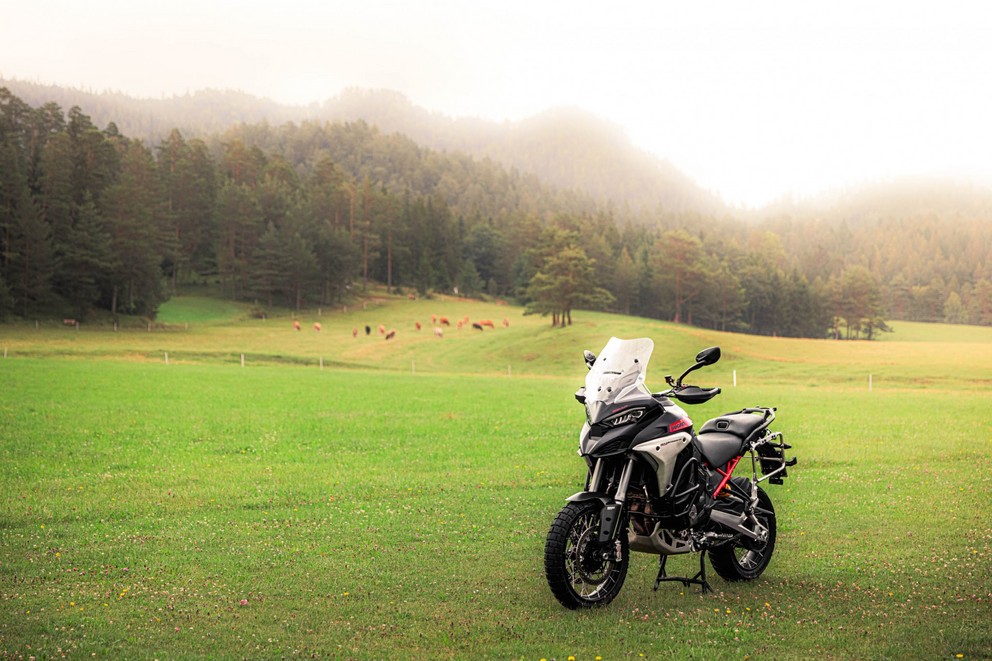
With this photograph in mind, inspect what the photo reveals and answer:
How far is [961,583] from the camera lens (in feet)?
29.7

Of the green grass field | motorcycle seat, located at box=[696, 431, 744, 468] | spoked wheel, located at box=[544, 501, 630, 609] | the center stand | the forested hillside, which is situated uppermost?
the forested hillside

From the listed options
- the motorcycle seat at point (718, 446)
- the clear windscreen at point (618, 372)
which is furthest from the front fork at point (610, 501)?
the motorcycle seat at point (718, 446)

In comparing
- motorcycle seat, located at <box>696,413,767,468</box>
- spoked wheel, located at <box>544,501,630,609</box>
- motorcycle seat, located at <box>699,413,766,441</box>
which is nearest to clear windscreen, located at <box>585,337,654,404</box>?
spoked wheel, located at <box>544,501,630,609</box>

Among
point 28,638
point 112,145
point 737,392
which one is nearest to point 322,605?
point 28,638

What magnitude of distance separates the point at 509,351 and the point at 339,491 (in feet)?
200

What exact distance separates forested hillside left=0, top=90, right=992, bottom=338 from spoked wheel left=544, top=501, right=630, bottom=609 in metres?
78.8

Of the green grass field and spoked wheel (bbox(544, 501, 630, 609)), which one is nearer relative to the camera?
the green grass field

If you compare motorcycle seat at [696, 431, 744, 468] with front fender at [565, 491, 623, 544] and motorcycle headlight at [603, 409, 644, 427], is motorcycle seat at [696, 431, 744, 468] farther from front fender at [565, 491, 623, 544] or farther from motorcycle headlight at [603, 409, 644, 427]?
front fender at [565, 491, 623, 544]

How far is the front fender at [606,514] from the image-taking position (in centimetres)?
780

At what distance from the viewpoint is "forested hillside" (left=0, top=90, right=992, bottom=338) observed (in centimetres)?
8419

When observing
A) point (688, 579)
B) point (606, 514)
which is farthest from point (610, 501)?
point (688, 579)

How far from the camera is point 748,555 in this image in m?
9.63

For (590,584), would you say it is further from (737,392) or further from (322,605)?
(737,392)

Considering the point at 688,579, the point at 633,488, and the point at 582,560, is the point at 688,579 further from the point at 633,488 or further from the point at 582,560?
the point at 582,560
